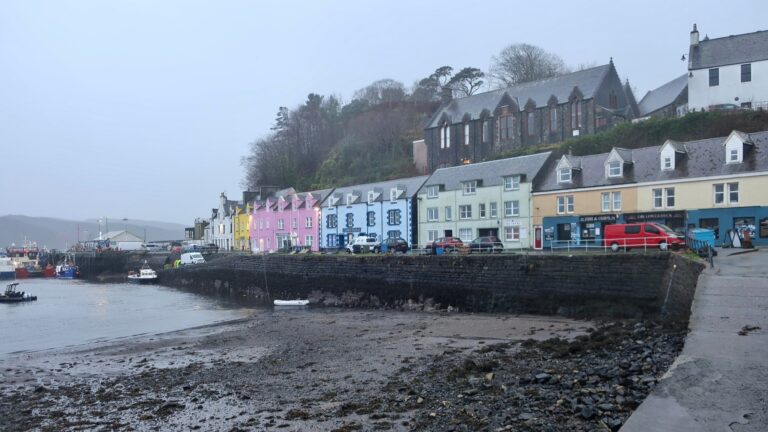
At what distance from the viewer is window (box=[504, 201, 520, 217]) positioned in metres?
42.0

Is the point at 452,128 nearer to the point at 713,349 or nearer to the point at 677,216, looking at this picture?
the point at 677,216

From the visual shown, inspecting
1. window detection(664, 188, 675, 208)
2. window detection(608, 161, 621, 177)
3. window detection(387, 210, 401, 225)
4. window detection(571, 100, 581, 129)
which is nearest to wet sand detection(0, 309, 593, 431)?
window detection(664, 188, 675, 208)

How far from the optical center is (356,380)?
47.7 feet

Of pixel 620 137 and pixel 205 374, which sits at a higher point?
pixel 620 137

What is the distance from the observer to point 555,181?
1593 inches

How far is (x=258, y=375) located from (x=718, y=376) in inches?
442

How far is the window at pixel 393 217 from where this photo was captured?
51.6 metres

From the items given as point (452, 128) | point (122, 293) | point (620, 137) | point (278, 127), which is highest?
point (278, 127)

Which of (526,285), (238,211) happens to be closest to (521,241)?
(526,285)

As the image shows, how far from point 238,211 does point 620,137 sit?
2004 inches

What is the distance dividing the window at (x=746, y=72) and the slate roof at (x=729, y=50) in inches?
14.7

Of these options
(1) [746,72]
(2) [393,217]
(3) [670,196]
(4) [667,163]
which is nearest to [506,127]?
(2) [393,217]

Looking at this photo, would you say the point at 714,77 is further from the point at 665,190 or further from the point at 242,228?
the point at 242,228

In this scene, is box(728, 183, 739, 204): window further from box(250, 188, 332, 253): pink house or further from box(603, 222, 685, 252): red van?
box(250, 188, 332, 253): pink house
